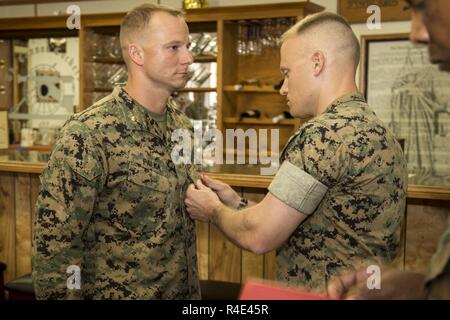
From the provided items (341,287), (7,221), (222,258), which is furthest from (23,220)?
(341,287)

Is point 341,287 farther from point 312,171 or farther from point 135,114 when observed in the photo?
point 135,114

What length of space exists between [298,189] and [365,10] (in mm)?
4226

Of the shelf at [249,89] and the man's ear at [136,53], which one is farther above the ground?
the shelf at [249,89]

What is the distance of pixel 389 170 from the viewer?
5.12 ft

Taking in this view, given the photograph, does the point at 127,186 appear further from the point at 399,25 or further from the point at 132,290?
the point at 399,25

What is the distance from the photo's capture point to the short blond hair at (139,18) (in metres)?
1.96

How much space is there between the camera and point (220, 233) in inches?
109

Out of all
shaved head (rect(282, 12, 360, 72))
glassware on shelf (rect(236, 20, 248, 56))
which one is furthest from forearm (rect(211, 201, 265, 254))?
glassware on shelf (rect(236, 20, 248, 56))

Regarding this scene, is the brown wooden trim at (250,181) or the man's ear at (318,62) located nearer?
the man's ear at (318,62)

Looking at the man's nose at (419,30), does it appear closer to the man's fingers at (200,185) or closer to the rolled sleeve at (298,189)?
the rolled sleeve at (298,189)

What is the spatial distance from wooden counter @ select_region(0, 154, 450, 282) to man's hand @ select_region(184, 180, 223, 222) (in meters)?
0.68

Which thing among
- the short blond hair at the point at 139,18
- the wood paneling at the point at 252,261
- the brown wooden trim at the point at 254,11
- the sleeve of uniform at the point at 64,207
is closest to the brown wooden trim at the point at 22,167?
the wood paneling at the point at 252,261

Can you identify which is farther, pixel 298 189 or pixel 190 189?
pixel 190 189

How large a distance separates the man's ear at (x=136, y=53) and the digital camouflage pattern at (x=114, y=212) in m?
0.13
